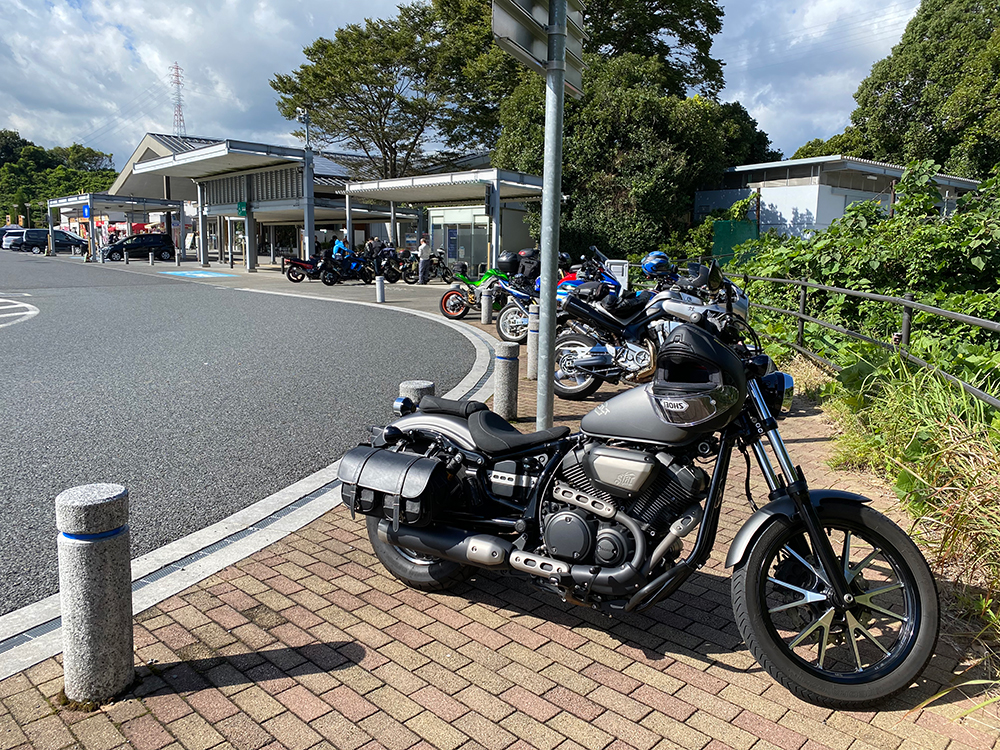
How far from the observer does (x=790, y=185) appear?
28.8m

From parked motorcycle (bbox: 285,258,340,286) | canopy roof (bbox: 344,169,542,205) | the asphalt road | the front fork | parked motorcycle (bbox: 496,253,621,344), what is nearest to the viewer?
the front fork

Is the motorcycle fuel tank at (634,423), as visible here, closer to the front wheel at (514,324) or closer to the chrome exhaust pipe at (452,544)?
the chrome exhaust pipe at (452,544)

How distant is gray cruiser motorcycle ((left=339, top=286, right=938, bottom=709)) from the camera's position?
106 inches

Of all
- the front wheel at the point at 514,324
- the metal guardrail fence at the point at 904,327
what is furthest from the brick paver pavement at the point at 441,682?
the front wheel at the point at 514,324

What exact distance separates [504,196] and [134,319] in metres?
18.2

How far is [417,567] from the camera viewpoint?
3.60m

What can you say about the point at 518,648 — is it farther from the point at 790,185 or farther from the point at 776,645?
the point at 790,185

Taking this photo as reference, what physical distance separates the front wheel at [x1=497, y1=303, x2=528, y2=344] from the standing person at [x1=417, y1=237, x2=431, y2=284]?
14.2 metres

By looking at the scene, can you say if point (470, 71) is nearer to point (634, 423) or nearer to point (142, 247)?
point (142, 247)

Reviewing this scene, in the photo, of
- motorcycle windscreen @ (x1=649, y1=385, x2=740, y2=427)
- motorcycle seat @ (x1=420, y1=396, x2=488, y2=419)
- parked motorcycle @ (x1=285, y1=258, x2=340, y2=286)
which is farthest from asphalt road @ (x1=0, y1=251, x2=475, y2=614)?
parked motorcycle @ (x1=285, y1=258, x2=340, y2=286)

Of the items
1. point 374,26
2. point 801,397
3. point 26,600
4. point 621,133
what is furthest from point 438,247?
point 26,600

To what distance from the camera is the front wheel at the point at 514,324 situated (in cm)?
1151

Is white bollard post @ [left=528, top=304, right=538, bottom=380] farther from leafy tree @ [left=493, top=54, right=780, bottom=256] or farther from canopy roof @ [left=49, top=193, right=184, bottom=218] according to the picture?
canopy roof @ [left=49, top=193, right=184, bottom=218]

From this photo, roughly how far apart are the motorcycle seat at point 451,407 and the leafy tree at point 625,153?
993 inches
